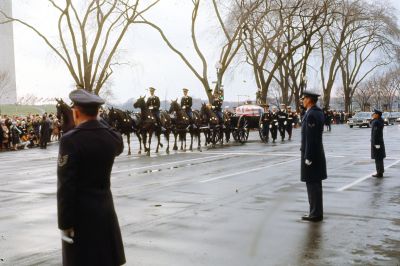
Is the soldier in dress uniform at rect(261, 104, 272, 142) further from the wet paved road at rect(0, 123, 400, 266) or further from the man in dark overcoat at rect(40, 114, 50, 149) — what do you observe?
the wet paved road at rect(0, 123, 400, 266)

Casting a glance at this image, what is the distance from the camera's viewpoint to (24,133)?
34438 mm

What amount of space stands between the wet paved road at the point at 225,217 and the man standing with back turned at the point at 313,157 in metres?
0.34

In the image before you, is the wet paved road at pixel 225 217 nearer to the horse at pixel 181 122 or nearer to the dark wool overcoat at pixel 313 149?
the dark wool overcoat at pixel 313 149

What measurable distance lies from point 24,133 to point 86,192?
31.3m

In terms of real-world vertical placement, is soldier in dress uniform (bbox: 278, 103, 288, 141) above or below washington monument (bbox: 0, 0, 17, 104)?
below

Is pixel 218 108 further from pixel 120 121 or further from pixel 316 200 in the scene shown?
pixel 316 200

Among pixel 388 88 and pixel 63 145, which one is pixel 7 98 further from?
pixel 63 145

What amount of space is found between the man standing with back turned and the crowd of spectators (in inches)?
892

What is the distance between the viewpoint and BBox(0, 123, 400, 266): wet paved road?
7066 mm

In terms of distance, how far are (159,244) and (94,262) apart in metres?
3.14

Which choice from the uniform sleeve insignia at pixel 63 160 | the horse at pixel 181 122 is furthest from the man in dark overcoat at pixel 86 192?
the horse at pixel 181 122

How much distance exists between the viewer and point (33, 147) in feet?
105

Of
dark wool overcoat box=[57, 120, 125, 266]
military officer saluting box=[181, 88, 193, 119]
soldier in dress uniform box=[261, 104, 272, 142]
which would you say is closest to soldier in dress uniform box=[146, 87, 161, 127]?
military officer saluting box=[181, 88, 193, 119]

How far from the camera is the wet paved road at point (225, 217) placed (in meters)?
7.07
